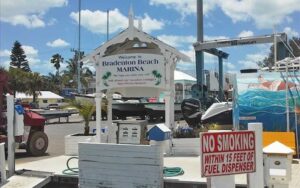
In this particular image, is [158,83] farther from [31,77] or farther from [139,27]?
[31,77]

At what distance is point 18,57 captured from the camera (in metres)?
106

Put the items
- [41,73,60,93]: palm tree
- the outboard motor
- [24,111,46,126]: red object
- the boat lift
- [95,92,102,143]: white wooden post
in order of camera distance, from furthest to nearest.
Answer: [41,73,60,93]: palm tree
the boat lift
the outboard motor
[24,111,46,126]: red object
[95,92,102,143]: white wooden post

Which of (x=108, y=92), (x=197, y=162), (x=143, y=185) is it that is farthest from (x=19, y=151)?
(x=143, y=185)

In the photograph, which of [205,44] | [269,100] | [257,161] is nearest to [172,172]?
[257,161]

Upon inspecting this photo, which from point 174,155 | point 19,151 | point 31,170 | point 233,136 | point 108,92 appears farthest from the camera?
point 19,151

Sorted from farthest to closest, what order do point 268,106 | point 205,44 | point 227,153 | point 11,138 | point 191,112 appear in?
1. point 205,44
2. point 191,112
3. point 268,106
4. point 11,138
5. point 227,153

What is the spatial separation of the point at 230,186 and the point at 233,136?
601 mm

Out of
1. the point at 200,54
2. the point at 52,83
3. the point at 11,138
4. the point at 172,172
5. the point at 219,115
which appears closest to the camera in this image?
the point at 172,172

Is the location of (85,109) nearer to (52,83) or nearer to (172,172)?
(172,172)

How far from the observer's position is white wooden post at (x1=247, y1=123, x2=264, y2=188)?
572cm

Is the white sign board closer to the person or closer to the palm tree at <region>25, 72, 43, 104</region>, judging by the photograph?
the person

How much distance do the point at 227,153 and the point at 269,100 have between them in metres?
7.56

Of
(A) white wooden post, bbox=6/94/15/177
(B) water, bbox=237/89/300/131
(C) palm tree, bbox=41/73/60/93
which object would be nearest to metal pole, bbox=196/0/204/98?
(B) water, bbox=237/89/300/131

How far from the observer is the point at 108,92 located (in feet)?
40.9
